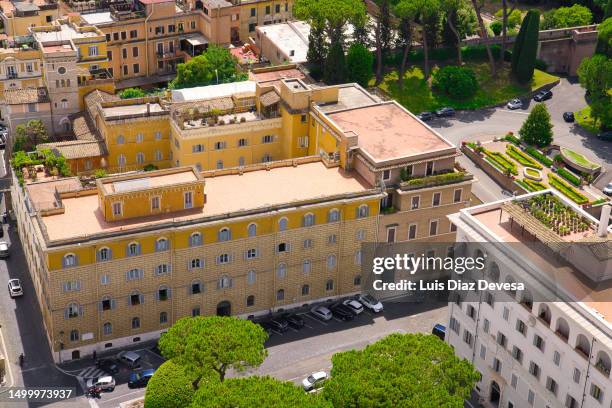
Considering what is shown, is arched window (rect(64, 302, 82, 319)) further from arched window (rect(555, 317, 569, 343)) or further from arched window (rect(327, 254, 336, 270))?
arched window (rect(555, 317, 569, 343))

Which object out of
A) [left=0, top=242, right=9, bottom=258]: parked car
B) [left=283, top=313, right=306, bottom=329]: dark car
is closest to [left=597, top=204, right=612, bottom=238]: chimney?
[left=283, top=313, right=306, bottom=329]: dark car

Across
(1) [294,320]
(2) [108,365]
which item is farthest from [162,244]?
(1) [294,320]

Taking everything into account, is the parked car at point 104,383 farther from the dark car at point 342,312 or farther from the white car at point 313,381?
the dark car at point 342,312

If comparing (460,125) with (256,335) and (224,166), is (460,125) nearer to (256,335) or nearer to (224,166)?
(224,166)

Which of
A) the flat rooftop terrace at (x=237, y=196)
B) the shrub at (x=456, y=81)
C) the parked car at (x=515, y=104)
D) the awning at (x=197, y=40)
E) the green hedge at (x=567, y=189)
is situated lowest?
the green hedge at (x=567, y=189)

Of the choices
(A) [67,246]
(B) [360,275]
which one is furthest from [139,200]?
(B) [360,275]

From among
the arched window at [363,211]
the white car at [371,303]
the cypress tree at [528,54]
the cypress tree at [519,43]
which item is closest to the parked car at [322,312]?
the white car at [371,303]
